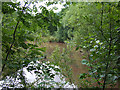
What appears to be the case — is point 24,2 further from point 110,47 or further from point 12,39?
point 110,47

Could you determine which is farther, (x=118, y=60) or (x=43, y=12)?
(x=43, y=12)

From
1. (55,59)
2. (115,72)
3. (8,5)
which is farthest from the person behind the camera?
(55,59)

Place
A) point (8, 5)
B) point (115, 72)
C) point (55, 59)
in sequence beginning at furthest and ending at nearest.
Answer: point (55, 59) < point (8, 5) < point (115, 72)

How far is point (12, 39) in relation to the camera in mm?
881

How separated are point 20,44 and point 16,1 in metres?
0.34

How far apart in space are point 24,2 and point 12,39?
0.31 m

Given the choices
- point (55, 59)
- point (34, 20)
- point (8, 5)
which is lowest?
point (55, 59)

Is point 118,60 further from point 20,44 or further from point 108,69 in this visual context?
point 20,44

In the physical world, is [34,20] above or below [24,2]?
below

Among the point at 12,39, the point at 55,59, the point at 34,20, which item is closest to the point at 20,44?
the point at 12,39

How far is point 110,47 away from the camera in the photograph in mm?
727

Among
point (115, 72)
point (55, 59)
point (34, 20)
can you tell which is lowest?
point (55, 59)

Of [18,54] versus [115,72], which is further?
[18,54]

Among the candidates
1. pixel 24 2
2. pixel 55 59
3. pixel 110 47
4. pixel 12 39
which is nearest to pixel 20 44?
pixel 12 39
